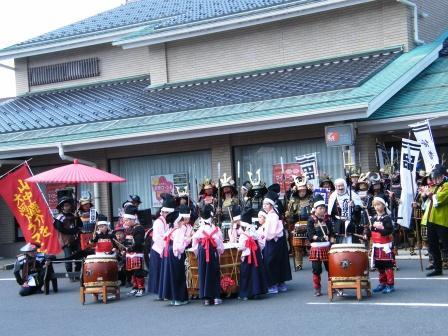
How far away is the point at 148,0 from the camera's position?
96.4ft

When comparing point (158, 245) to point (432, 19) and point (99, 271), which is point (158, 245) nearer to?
point (99, 271)

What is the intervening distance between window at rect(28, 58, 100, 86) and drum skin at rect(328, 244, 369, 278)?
1565 cm

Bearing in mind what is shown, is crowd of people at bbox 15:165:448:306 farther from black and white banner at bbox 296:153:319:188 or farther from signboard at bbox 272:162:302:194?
signboard at bbox 272:162:302:194

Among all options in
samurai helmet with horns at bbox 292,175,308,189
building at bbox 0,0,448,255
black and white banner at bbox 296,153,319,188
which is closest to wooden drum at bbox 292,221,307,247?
samurai helmet with horns at bbox 292,175,308,189

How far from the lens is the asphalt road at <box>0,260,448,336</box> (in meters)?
9.87

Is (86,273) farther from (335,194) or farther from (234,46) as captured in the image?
(234,46)

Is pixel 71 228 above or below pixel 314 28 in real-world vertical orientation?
below

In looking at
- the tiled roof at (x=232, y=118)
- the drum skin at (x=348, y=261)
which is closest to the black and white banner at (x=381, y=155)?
the tiled roof at (x=232, y=118)

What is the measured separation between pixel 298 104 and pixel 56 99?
1027 centimetres

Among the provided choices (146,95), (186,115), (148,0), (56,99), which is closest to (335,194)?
(186,115)

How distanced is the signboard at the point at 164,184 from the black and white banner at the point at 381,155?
5510 mm

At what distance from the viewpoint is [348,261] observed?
1173cm

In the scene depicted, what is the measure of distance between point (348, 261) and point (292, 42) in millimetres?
10723

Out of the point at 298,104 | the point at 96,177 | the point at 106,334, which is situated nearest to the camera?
the point at 106,334
